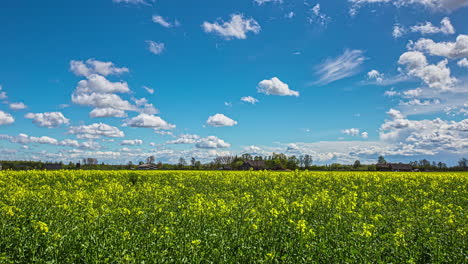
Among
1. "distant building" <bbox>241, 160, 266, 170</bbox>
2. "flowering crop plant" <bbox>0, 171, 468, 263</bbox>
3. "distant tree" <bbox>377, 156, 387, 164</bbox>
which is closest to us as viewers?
"flowering crop plant" <bbox>0, 171, 468, 263</bbox>

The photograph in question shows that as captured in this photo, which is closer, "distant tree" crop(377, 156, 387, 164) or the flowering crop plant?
the flowering crop plant

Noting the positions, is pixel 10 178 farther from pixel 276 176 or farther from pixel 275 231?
pixel 275 231

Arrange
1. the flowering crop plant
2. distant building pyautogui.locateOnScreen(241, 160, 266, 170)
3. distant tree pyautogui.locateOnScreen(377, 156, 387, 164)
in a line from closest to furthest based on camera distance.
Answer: the flowering crop plant < distant building pyautogui.locateOnScreen(241, 160, 266, 170) < distant tree pyautogui.locateOnScreen(377, 156, 387, 164)

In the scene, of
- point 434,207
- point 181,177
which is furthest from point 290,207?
point 181,177

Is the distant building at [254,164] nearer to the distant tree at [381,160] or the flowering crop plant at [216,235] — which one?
the distant tree at [381,160]

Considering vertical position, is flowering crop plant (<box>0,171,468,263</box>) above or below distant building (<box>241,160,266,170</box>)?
below

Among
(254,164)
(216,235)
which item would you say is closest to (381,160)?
(254,164)

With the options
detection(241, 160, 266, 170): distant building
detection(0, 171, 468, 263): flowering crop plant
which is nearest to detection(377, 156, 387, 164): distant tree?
detection(241, 160, 266, 170): distant building

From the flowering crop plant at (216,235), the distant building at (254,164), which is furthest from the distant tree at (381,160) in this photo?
the flowering crop plant at (216,235)

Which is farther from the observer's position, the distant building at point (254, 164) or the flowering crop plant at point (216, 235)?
the distant building at point (254, 164)

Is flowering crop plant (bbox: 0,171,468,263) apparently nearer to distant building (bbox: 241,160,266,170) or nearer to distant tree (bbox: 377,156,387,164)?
distant building (bbox: 241,160,266,170)

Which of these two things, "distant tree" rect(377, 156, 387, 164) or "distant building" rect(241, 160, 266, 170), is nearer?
"distant building" rect(241, 160, 266, 170)

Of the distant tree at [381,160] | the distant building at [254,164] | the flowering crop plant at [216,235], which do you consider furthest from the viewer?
the distant tree at [381,160]

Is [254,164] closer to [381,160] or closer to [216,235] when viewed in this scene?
[381,160]
